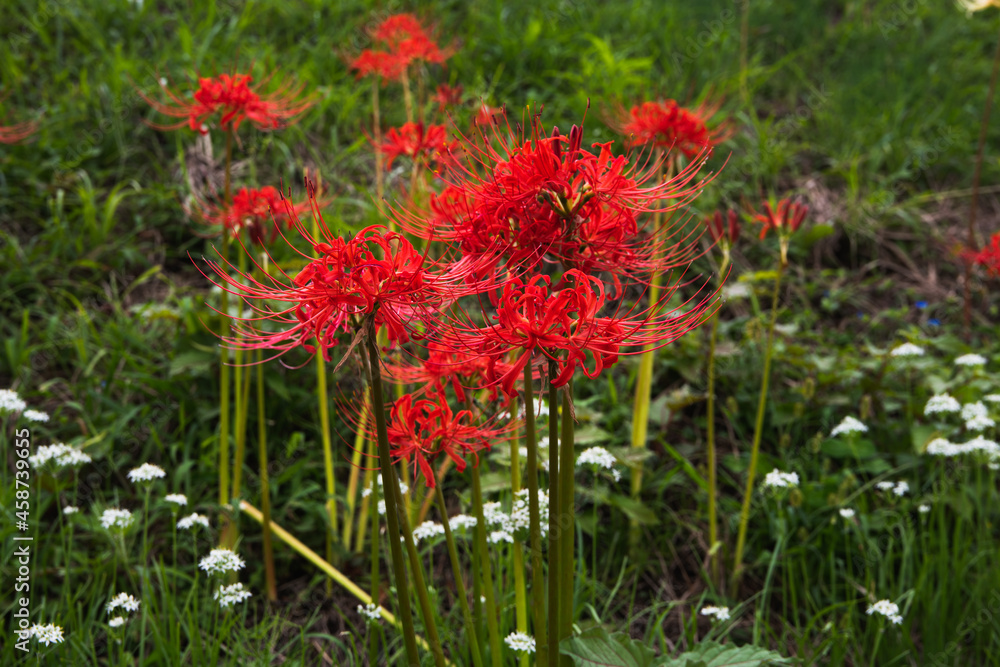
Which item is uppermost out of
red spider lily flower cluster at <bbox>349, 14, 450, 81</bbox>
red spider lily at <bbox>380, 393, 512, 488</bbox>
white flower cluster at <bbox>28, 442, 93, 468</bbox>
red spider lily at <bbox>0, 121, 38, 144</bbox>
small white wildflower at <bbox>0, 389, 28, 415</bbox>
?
red spider lily flower cluster at <bbox>349, 14, 450, 81</bbox>

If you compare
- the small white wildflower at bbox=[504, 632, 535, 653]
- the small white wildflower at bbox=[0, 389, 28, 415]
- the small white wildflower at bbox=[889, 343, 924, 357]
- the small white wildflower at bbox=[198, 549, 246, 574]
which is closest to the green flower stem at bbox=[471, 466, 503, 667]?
the small white wildflower at bbox=[504, 632, 535, 653]

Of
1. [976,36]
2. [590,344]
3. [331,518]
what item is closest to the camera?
[590,344]

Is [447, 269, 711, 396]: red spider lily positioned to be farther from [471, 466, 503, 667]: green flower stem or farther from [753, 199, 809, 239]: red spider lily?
[753, 199, 809, 239]: red spider lily

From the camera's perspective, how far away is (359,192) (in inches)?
183

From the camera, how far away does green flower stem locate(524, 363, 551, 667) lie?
1.54 meters

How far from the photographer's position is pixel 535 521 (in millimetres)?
1563

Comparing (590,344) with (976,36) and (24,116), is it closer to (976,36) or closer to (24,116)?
(24,116)

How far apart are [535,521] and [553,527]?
8cm

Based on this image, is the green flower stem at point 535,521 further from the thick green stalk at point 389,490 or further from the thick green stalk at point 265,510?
the thick green stalk at point 265,510

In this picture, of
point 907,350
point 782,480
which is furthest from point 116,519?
point 907,350

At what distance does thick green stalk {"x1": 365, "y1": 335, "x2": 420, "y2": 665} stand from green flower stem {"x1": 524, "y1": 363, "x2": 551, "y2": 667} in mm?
260

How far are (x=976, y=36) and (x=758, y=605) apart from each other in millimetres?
6674

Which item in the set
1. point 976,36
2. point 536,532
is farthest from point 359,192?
point 976,36

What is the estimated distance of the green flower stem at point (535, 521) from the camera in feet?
5.06
